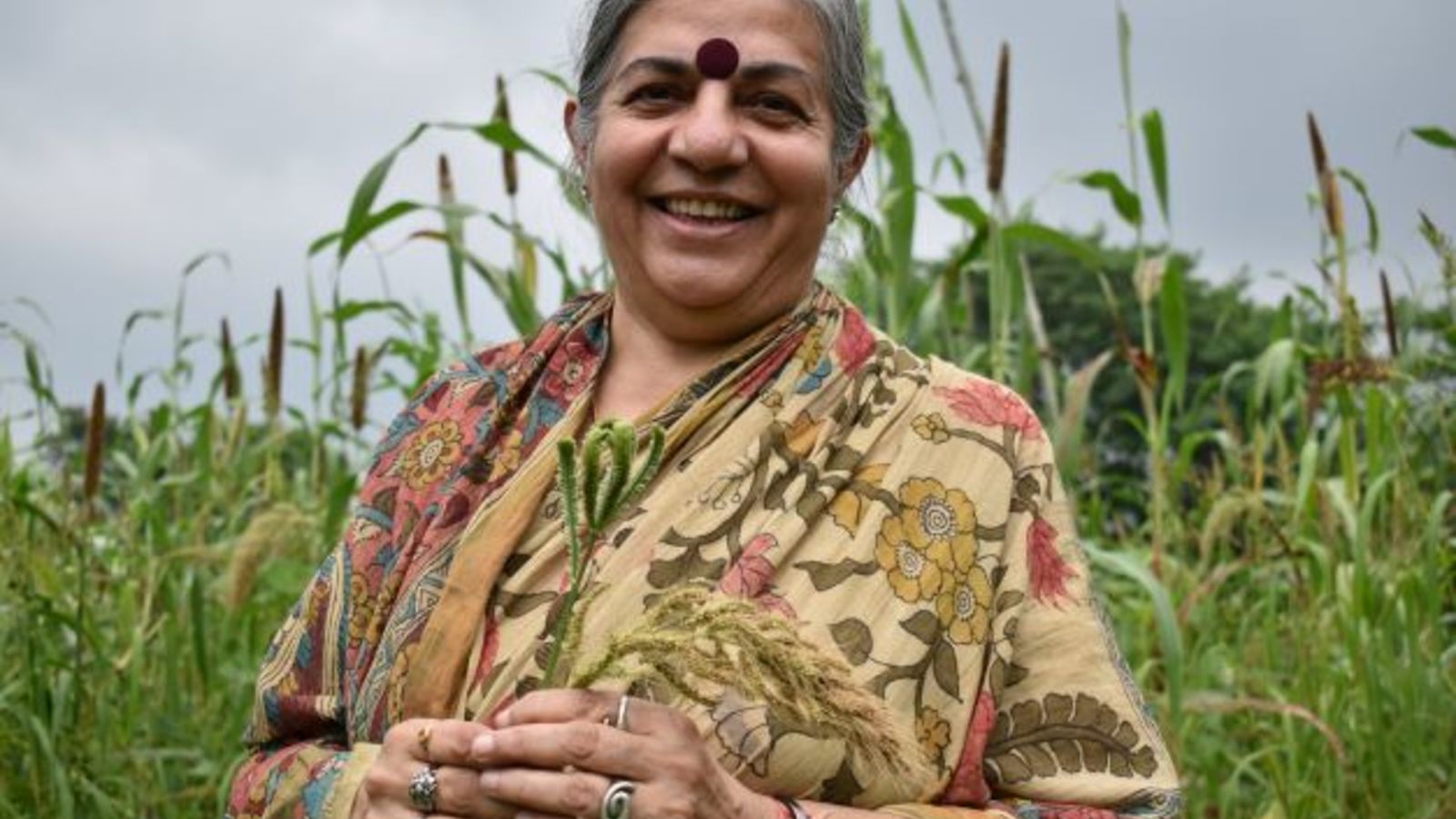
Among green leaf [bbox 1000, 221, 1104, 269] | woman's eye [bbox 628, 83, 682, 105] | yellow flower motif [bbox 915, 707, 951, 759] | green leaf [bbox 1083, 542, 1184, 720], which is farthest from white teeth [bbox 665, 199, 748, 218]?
green leaf [bbox 1000, 221, 1104, 269]

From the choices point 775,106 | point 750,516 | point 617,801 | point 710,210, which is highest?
point 775,106

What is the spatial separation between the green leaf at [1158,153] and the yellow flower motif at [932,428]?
5.94 feet

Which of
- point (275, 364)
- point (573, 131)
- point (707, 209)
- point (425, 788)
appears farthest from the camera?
point (275, 364)

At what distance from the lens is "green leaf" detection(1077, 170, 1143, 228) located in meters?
3.44

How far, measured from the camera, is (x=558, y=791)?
57.7 inches

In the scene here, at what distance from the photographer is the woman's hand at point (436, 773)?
4.99 feet

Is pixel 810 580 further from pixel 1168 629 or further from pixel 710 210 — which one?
pixel 1168 629

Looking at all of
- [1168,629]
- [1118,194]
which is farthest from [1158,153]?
[1168,629]

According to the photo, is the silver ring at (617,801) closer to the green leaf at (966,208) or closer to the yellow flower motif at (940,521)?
the yellow flower motif at (940,521)

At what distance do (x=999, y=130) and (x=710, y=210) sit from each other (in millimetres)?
1683

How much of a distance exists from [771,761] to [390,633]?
0.43 meters

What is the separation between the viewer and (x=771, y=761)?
1.67 metres

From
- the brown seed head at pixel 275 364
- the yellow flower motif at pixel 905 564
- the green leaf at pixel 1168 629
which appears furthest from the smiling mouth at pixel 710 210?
the brown seed head at pixel 275 364

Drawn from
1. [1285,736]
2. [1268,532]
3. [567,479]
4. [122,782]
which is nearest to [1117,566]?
[1285,736]
